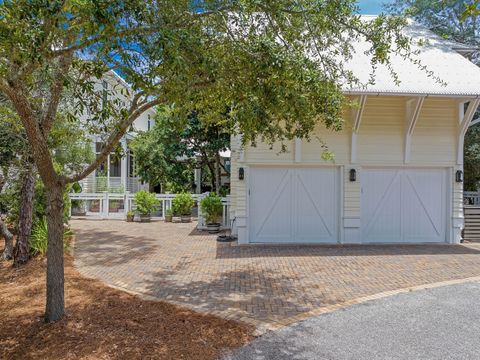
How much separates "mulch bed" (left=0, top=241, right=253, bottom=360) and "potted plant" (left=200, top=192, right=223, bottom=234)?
6601mm

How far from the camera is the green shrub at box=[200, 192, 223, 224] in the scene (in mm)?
12555

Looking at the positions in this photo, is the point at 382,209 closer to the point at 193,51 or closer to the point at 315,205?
the point at 315,205

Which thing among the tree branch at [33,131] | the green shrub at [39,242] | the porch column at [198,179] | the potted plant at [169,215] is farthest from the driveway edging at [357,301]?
the porch column at [198,179]

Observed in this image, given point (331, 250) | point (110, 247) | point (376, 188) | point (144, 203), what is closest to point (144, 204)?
point (144, 203)

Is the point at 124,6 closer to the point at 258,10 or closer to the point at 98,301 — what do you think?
the point at 258,10

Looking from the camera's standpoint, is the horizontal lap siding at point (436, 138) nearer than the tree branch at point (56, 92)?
No

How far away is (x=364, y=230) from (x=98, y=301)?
7446mm

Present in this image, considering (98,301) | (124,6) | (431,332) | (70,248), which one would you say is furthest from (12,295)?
(431,332)

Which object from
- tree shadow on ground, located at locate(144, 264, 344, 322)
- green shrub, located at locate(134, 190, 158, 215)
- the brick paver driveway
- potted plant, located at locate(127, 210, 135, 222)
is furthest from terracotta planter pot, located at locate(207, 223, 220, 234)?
tree shadow on ground, located at locate(144, 264, 344, 322)

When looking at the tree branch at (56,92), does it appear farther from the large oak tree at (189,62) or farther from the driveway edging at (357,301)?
the driveway edging at (357,301)

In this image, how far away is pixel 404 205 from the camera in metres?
10.6

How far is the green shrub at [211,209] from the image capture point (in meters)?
12.6

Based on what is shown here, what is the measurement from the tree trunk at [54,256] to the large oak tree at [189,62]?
0.04 feet

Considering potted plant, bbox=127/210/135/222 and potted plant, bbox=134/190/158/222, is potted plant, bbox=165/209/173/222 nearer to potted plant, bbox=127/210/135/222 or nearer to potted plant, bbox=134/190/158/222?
potted plant, bbox=134/190/158/222
